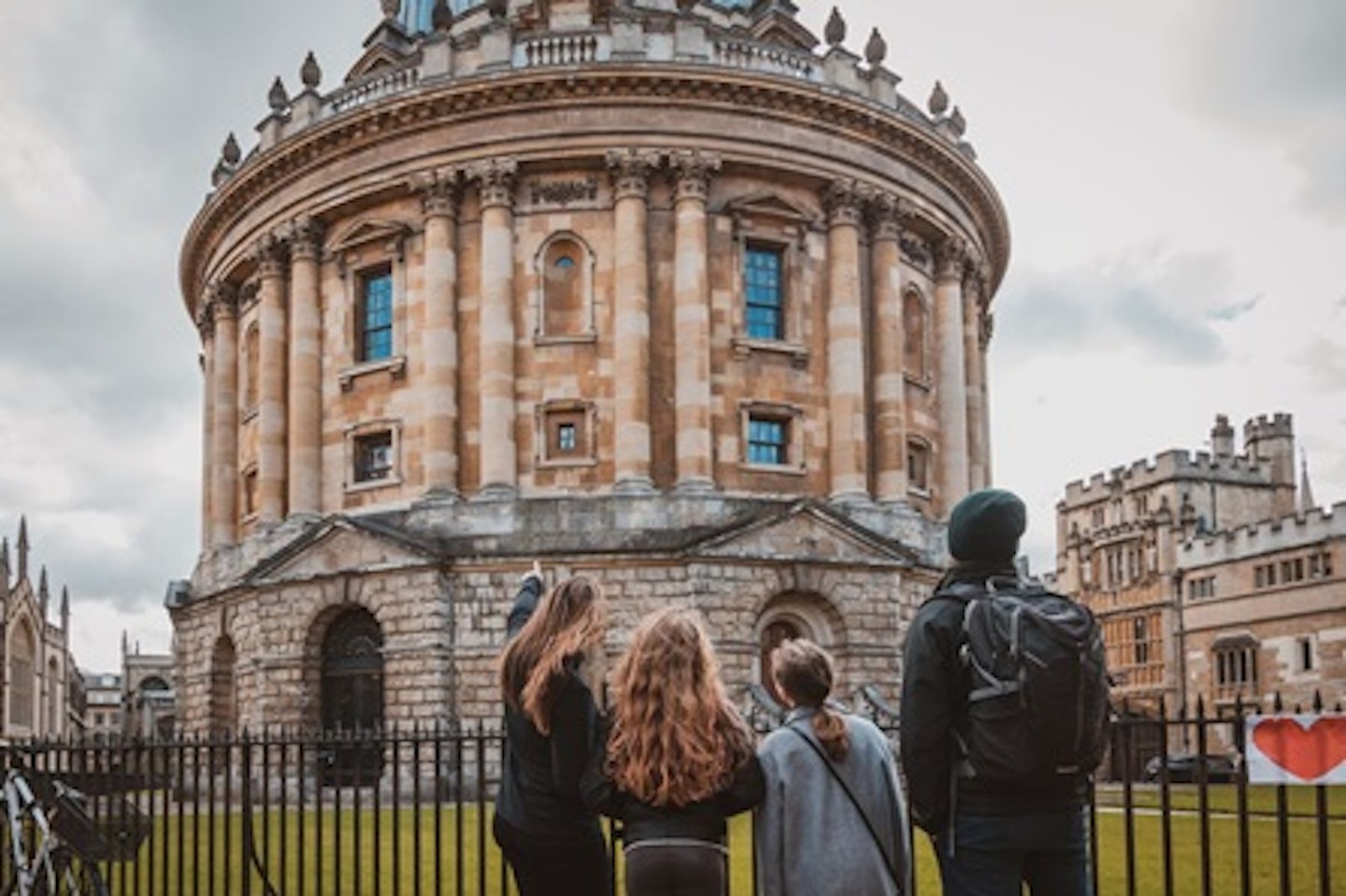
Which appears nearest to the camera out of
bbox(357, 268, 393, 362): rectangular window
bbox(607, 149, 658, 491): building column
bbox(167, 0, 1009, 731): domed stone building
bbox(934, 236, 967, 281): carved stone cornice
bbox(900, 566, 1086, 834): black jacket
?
bbox(900, 566, 1086, 834): black jacket

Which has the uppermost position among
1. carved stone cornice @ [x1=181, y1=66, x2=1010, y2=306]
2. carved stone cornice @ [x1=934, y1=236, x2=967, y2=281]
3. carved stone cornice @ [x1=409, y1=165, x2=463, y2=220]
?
carved stone cornice @ [x1=181, y1=66, x2=1010, y2=306]

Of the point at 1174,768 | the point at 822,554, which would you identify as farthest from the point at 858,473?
the point at 1174,768

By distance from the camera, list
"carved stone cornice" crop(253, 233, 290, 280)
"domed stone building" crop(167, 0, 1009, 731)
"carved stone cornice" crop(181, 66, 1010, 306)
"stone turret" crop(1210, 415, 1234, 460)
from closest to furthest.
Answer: "domed stone building" crop(167, 0, 1009, 731) < "carved stone cornice" crop(181, 66, 1010, 306) < "carved stone cornice" crop(253, 233, 290, 280) < "stone turret" crop(1210, 415, 1234, 460)

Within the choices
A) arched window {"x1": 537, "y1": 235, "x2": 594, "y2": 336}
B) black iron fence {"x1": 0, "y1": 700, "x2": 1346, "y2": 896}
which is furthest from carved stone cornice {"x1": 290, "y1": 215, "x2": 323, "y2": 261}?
black iron fence {"x1": 0, "y1": 700, "x2": 1346, "y2": 896}

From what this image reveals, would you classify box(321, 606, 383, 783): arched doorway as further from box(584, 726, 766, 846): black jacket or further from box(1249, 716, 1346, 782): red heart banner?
box(1249, 716, 1346, 782): red heart banner

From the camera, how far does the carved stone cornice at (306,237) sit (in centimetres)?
3788

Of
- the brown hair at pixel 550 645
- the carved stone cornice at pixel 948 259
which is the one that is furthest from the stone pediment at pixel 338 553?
the brown hair at pixel 550 645

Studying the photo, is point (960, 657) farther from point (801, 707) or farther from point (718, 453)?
point (718, 453)

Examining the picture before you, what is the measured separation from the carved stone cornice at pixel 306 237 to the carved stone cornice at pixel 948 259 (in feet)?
52.7

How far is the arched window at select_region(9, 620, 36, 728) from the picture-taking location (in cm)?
8300

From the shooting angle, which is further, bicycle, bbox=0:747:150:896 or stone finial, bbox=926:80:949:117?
stone finial, bbox=926:80:949:117

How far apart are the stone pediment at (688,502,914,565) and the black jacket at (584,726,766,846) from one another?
84.6ft

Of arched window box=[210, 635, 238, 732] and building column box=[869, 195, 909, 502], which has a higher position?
building column box=[869, 195, 909, 502]

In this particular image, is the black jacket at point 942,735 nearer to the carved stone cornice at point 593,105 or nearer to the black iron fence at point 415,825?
the black iron fence at point 415,825
